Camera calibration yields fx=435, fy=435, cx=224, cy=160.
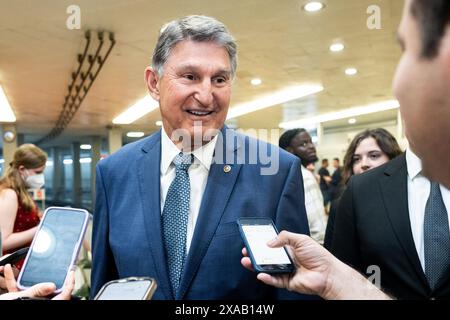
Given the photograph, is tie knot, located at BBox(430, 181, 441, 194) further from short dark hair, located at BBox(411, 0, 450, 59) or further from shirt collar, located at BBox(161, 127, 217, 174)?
short dark hair, located at BBox(411, 0, 450, 59)

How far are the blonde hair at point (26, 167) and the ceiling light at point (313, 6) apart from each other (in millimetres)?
2220

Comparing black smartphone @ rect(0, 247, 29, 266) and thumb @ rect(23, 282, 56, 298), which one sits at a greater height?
black smartphone @ rect(0, 247, 29, 266)

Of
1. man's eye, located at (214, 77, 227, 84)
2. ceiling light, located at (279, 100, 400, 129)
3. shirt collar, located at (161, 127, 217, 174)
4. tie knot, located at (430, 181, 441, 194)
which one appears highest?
ceiling light, located at (279, 100, 400, 129)

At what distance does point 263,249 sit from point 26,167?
2.05 meters

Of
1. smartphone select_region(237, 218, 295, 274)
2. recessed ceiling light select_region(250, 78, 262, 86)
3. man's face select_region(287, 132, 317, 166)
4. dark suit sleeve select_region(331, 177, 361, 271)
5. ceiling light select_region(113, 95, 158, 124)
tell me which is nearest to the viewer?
smartphone select_region(237, 218, 295, 274)

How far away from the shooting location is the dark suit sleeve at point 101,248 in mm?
1091

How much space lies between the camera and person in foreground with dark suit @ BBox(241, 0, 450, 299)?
41 cm

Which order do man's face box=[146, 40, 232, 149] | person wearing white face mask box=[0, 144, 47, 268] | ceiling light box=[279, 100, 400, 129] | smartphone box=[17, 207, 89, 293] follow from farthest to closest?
ceiling light box=[279, 100, 400, 129], person wearing white face mask box=[0, 144, 47, 268], man's face box=[146, 40, 232, 149], smartphone box=[17, 207, 89, 293]

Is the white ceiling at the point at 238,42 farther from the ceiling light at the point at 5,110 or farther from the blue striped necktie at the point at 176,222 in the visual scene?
the blue striped necktie at the point at 176,222

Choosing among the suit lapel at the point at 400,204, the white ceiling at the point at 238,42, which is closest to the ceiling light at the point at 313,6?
the white ceiling at the point at 238,42

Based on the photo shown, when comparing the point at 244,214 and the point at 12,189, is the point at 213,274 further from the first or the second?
the point at 12,189

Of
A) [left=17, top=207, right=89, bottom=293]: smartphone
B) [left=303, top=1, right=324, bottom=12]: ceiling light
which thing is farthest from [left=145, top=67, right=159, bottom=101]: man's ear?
[left=303, top=1, right=324, bottom=12]: ceiling light

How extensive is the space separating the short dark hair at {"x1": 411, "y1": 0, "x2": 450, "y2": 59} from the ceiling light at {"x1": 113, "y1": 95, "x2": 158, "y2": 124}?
6.27m
